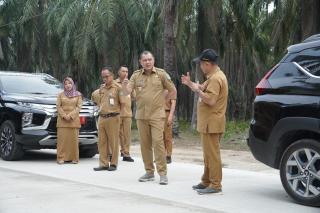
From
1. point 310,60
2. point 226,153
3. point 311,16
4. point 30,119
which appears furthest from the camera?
point 311,16

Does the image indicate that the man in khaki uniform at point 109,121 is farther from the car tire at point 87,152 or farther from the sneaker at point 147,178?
the car tire at point 87,152

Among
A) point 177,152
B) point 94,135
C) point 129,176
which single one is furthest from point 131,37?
point 129,176

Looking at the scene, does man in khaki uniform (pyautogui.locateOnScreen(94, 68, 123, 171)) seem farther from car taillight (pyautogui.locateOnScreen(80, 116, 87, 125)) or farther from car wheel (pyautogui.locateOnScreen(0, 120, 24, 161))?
car wheel (pyautogui.locateOnScreen(0, 120, 24, 161))

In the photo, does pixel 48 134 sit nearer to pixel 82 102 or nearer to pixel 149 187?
pixel 82 102

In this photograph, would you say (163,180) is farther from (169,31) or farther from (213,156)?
(169,31)

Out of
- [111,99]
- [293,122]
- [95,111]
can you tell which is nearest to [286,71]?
[293,122]

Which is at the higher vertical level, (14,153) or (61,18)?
(61,18)

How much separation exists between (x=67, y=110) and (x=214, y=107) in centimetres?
484

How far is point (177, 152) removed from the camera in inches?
569

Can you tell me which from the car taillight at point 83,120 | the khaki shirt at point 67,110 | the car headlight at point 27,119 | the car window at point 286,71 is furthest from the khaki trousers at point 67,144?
the car window at point 286,71

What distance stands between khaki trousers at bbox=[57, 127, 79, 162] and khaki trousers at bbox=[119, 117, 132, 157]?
3.16 feet

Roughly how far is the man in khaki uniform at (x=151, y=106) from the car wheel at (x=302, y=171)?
7.01 ft

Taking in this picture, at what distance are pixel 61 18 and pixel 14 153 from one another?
697 inches

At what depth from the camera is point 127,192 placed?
319 inches
